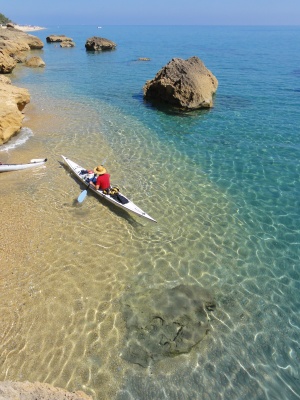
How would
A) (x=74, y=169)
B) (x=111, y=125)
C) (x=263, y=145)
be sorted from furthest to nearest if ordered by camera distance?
(x=111, y=125), (x=263, y=145), (x=74, y=169)

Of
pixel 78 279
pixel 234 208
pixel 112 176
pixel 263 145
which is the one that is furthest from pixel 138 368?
pixel 263 145

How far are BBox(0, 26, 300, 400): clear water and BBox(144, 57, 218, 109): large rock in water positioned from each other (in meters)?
3.35

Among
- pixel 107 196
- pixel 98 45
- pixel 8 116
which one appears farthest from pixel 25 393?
pixel 98 45

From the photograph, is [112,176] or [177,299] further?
[112,176]

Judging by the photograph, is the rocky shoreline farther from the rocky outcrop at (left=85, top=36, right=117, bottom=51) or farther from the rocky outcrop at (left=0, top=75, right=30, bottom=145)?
the rocky outcrop at (left=85, top=36, right=117, bottom=51)

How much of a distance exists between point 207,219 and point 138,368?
615cm

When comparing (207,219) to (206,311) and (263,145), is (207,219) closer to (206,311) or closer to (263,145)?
(206,311)

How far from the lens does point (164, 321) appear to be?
7484 millimetres

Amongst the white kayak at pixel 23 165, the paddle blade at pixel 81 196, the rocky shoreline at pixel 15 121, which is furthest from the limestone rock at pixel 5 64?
the paddle blade at pixel 81 196

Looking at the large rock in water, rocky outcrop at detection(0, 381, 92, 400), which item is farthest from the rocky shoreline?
the large rock in water

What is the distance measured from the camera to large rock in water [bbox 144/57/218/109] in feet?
75.3

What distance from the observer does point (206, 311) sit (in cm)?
779

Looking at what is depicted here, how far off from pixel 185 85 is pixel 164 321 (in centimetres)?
1995

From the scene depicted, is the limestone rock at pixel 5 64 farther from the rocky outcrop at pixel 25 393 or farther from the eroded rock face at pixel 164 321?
the rocky outcrop at pixel 25 393
